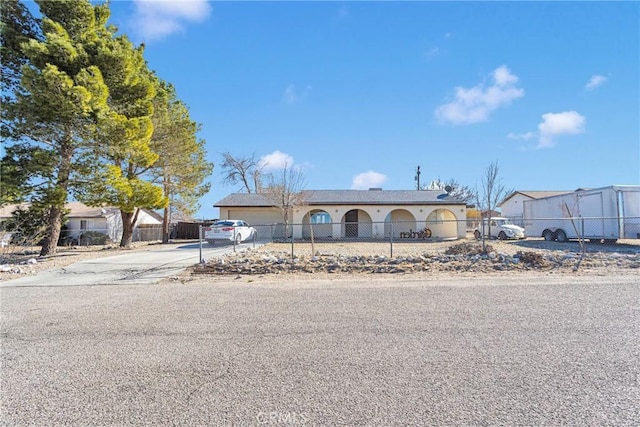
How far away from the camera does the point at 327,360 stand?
12.2ft

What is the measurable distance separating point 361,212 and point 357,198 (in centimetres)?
124

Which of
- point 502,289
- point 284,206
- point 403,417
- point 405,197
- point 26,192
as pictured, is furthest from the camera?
point 405,197

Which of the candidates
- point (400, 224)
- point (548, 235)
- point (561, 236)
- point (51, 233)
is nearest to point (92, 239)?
point (51, 233)

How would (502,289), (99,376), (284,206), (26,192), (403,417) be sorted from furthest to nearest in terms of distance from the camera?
(284,206)
(26,192)
(502,289)
(99,376)
(403,417)

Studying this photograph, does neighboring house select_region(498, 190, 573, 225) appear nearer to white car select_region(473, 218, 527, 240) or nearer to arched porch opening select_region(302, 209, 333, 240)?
white car select_region(473, 218, 527, 240)

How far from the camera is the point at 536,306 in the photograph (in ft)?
19.2

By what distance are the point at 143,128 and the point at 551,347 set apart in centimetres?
1765

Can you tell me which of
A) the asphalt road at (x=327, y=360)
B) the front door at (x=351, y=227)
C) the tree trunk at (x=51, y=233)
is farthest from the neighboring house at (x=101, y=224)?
the asphalt road at (x=327, y=360)

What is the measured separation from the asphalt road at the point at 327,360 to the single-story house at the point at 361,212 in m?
20.6

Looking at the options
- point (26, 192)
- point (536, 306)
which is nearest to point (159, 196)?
point (26, 192)

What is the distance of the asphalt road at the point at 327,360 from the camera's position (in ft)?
8.99

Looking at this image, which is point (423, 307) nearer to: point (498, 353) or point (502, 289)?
point (498, 353)

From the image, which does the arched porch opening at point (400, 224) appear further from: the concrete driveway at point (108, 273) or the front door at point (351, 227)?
the concrete driveway at point (108, 273)

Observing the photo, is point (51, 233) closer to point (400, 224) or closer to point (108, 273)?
point (108, 273)
